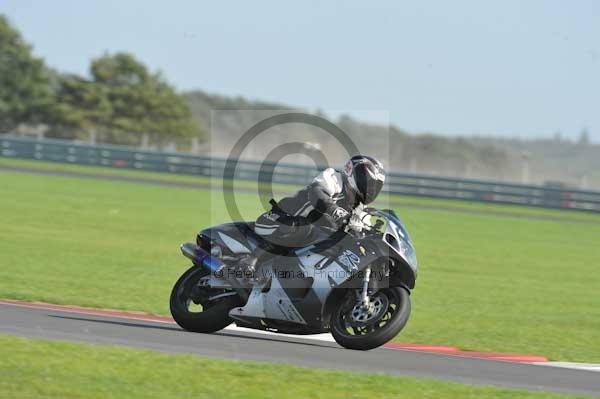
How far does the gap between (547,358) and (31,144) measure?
32.4 metres

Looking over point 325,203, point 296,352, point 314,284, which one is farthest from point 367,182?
point 296,352

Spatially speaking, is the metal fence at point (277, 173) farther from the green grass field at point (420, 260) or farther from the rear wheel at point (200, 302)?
the rear wheel at point (200, 302)

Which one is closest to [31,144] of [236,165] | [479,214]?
[236,165]

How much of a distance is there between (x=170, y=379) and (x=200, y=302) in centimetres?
279

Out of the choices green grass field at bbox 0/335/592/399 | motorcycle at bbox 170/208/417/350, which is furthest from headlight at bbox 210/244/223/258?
green grass field at bbox 0/335/592/399

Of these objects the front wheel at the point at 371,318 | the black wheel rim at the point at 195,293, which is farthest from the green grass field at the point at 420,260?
the black wheel rim at the point at 195,293

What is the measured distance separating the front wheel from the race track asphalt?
6.2 inches

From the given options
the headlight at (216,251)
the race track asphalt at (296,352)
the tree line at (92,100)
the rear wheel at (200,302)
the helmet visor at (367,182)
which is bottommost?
the race track asphalt at (296,352)

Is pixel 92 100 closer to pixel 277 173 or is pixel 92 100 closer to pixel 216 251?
pixel 277 173

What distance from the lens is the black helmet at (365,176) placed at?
8.93 m

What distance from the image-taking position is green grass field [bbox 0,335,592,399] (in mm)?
6699

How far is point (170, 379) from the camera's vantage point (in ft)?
23.2

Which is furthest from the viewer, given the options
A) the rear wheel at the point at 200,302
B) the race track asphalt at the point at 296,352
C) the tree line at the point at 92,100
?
the tree line at the point at 92,100

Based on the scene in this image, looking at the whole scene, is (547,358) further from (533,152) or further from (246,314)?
(533,152)
